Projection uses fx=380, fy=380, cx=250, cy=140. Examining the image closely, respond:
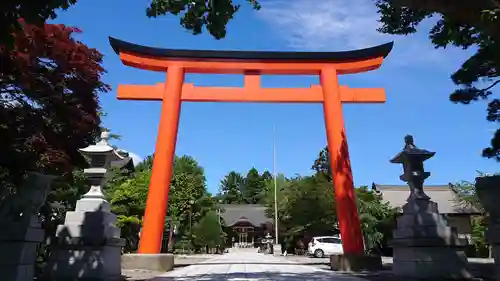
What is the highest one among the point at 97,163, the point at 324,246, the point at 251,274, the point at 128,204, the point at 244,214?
the point at 244,214

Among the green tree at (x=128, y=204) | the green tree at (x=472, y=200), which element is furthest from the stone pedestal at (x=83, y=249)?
the green tree at (x=472, y=200)

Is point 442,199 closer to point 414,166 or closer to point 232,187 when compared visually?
point 414,166

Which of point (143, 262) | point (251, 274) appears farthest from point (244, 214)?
point (251, 274)

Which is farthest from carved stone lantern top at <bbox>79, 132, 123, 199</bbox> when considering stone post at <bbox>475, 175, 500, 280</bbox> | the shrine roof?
stone post at <bbox>475, 175, 500, 280</bbox>

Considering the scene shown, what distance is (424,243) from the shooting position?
7637mm

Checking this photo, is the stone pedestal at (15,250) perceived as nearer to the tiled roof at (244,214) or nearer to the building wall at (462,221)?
the building wall at (462,221)

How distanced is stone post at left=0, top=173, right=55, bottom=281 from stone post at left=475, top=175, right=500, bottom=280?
734 cm

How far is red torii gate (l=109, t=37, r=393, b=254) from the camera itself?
12.5 meters

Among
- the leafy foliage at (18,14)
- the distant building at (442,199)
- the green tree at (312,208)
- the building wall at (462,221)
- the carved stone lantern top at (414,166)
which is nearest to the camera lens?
the leafy foliage at (18,14)

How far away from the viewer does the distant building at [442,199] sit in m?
29.0

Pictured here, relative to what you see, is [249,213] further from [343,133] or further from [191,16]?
[191,16]

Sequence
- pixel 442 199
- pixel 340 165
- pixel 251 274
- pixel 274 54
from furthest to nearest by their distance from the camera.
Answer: pixel 442 199
pixel 274 54
pixel 340 165
pixel 251 274

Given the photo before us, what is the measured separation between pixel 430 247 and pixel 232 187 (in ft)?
221

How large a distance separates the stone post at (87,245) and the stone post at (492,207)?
7.00 metres
